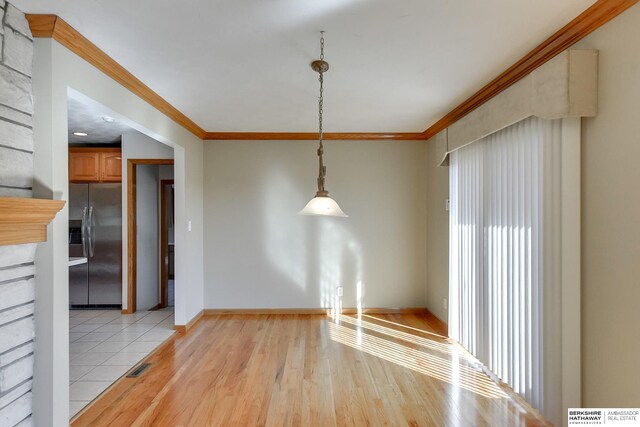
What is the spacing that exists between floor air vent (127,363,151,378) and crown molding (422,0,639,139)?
3875mm

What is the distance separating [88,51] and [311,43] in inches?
56.4

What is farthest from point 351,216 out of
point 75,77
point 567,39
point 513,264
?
point 75,77

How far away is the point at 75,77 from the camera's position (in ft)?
6.59

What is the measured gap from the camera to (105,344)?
3426mm

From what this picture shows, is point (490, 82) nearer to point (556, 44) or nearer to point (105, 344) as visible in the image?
point (556, 44)

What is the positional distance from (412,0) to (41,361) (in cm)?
→ 283

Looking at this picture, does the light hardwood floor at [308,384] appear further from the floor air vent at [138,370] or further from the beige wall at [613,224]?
the beige wall at [613,224]

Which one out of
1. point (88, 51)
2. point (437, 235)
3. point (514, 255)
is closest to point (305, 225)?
point (437, 235)

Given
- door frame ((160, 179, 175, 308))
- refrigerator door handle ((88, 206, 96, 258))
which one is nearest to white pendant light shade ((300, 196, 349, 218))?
door frame ((160, 179, 175, 308))

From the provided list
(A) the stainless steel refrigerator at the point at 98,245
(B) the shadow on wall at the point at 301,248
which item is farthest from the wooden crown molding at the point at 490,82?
(A) the stainless steel refrigerator at the point at 98,245

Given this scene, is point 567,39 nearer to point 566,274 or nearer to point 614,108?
point 614,108

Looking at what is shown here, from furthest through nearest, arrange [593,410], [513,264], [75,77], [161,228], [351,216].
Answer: [161,228] → [351,216] → [513,264] → [75,77] → [593,410]

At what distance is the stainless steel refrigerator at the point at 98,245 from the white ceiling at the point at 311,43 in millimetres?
2436

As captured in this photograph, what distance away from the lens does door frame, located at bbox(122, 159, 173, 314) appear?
4500mm
